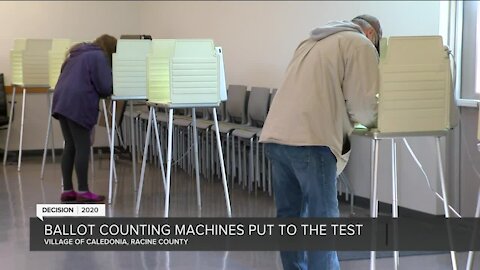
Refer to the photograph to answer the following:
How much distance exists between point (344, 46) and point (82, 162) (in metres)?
3.64

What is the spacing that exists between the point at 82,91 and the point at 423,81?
10.4 feet

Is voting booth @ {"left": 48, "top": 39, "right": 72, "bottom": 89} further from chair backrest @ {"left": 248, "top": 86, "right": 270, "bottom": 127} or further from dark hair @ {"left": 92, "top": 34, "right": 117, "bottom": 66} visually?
chair backrest @ {"left": 248, "top": 86, "right": 270, "bottom": 127}

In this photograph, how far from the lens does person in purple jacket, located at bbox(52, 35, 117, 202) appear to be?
6035 millimetres

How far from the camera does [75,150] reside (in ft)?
20.9

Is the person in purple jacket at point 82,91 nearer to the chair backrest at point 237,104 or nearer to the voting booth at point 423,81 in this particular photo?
the chair backrest at point 237,104

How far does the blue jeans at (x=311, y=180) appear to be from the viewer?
3.18 m

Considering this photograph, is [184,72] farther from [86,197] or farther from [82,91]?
[86,197]

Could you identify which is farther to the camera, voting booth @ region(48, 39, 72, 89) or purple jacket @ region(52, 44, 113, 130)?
voting booth @ region(48, 39, 72, 89)

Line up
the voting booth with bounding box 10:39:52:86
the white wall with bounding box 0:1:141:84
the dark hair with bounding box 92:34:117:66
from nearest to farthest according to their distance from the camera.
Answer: the dark hair with bounding box 92:34:117:66 → the voting booth with bounding box 10:39:52:86 → the white wall with bounding box 0:1:141:84

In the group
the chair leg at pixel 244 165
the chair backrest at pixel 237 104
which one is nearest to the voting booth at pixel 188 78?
the chair leg at pixel 244 165

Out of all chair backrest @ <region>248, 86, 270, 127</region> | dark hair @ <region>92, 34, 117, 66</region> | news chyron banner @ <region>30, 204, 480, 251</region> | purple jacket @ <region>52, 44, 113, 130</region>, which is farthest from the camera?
chair backrest @ <region>248, 86, 270, 127</region>

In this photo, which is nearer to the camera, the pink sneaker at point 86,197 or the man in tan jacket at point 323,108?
the man in tan jacket at point 323,108

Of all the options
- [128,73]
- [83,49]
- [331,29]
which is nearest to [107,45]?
[83,49]

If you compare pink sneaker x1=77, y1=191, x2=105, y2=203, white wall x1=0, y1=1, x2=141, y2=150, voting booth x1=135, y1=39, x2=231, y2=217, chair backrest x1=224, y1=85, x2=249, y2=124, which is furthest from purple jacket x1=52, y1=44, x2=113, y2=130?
white wall x1=0, y1=1, x2=141, y2=150
